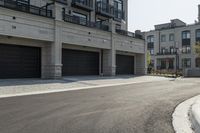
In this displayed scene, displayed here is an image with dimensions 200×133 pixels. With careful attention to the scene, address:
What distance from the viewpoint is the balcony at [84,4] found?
1164 inches

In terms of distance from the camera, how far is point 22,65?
22.6 m

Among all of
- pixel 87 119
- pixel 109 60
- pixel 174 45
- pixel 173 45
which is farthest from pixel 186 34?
pixel 87 119

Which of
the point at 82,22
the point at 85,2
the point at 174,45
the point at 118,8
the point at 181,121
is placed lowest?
the point at 181,121

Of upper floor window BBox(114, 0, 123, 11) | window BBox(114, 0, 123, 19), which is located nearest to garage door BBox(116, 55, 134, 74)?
window BBox(114, 0, 123, 19)

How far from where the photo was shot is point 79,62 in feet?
94.0

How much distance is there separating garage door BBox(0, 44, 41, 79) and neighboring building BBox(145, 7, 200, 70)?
4084 cm

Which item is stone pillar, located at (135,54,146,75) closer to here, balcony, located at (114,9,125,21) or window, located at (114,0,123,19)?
balcony, located at (114,9,125,21)

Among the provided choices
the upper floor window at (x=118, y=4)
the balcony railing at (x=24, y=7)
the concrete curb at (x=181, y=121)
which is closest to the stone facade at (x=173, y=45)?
the upper floor window at (x=118, y=4)

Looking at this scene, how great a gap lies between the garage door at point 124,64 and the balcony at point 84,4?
7.94m

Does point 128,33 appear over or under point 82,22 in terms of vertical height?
under

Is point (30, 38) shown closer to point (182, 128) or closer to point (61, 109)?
point (61, 109)

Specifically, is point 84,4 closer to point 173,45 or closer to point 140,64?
point 140,64

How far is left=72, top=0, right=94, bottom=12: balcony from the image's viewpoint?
2958 centimetres

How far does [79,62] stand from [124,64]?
9.76 meters
